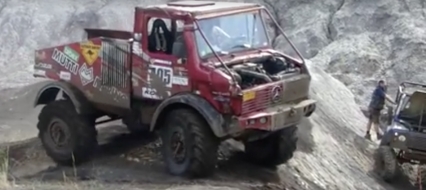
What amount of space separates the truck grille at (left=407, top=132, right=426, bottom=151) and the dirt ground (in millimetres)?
753

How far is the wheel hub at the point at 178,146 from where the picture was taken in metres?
13.6

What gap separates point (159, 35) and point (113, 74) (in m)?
1.14

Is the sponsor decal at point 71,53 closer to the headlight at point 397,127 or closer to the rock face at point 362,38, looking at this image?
the headlight at point 397,127

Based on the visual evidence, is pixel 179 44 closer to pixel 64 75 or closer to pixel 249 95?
pixel 249 95

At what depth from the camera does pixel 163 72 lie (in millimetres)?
13664

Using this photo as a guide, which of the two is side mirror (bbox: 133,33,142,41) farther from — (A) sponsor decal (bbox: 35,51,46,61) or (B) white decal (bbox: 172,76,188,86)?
(A) sponsor decal (bbox: 35,51,46,61)

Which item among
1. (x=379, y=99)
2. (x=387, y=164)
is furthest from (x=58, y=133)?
(x=379, y=99)

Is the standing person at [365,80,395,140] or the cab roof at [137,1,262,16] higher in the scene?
the cab roof at [137,1,262,16]

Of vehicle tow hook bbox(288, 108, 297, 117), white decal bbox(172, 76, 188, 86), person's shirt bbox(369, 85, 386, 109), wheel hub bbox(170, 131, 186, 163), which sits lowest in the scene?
person's shirt bbox(369, 85, 386, 109)

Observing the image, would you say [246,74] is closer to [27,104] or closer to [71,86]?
[71,86]

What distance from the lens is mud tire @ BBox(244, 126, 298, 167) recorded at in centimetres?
1425

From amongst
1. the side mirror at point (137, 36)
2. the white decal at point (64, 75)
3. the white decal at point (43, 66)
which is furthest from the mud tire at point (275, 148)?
the white decal at point (43, 66)

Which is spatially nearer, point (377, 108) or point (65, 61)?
point (65, 61)

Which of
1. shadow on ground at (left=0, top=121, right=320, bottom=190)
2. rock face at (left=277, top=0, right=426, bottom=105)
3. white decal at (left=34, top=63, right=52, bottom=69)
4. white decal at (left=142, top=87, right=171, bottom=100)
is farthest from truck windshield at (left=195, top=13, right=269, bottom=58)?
rock face at (left=277, top=0, right=426, bottom=105)
